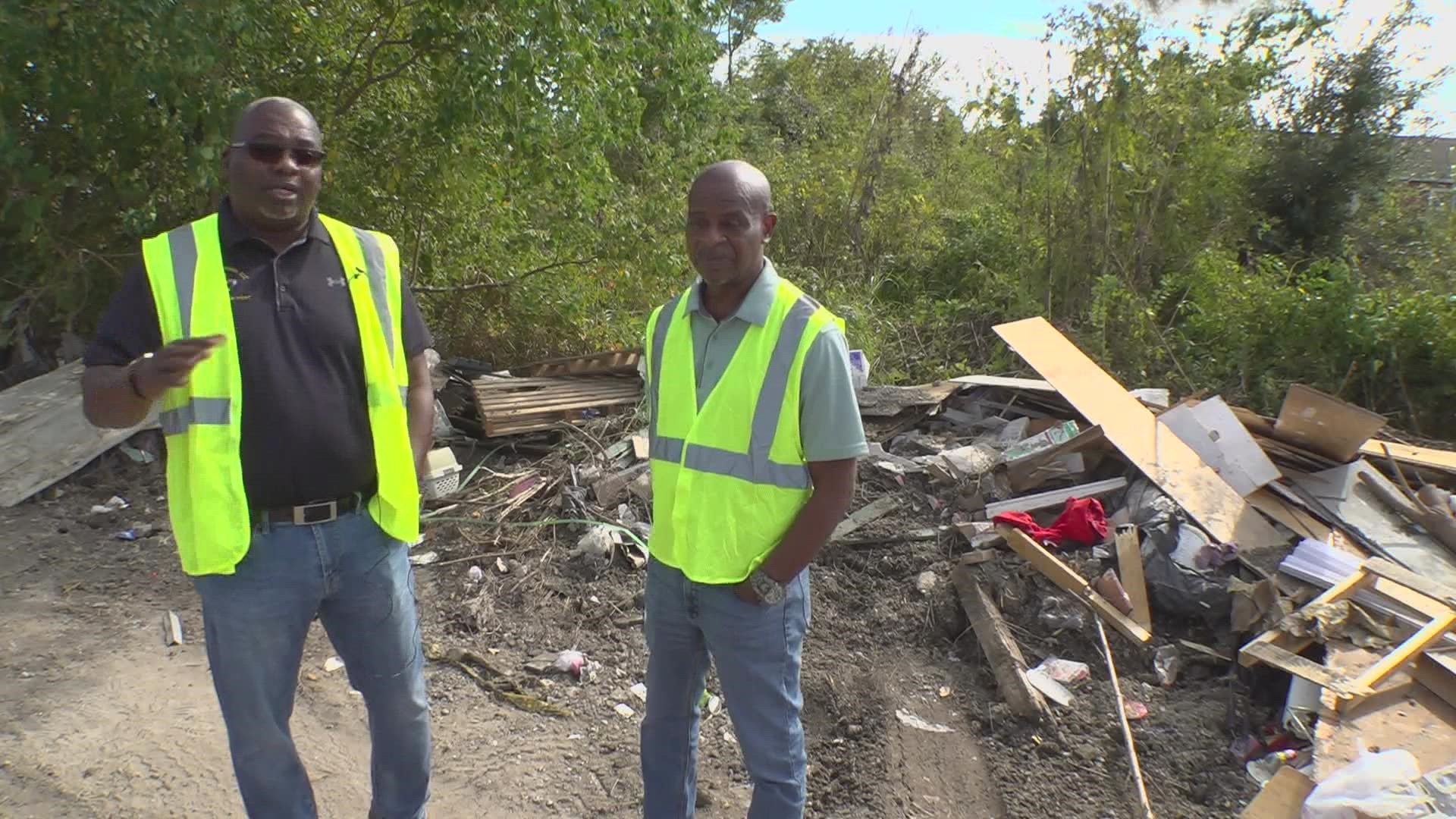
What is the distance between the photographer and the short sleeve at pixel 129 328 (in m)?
2.11

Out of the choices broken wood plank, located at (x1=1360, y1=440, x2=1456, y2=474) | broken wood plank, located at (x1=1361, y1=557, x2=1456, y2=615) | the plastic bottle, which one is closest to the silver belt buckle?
the plastic bottle

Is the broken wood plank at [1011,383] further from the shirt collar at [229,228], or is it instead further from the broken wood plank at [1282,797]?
the shirt collar at [229,228]

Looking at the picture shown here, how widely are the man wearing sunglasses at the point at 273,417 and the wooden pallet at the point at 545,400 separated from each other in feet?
14.2

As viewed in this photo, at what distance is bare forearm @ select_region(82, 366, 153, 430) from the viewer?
6.78 feet

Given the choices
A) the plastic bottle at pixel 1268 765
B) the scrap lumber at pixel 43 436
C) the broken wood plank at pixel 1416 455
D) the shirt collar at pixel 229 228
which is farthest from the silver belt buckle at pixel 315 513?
the broken wood plank at pixel 1416 455

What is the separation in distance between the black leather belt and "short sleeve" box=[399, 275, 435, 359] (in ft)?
1.45

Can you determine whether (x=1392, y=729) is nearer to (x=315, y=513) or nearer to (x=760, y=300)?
(x=760, y=300)

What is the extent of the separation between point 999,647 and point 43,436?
6170mm

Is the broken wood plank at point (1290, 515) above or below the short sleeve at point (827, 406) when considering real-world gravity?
below

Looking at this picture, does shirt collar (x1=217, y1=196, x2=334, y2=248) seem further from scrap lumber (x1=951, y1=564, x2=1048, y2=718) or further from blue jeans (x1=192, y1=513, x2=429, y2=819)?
scrap lumber (x1=951, y1=564, x2=1048, y2=718)

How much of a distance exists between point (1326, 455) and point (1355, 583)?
53.2 inches

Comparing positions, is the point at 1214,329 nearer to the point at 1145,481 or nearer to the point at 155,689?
the point at 1145,481

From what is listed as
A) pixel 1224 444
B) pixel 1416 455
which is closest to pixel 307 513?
pixel 1224 444

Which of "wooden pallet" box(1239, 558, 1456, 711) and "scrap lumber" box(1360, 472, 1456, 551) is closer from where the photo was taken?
"wooden pallet" box(1239, 558, 1456, 711)
